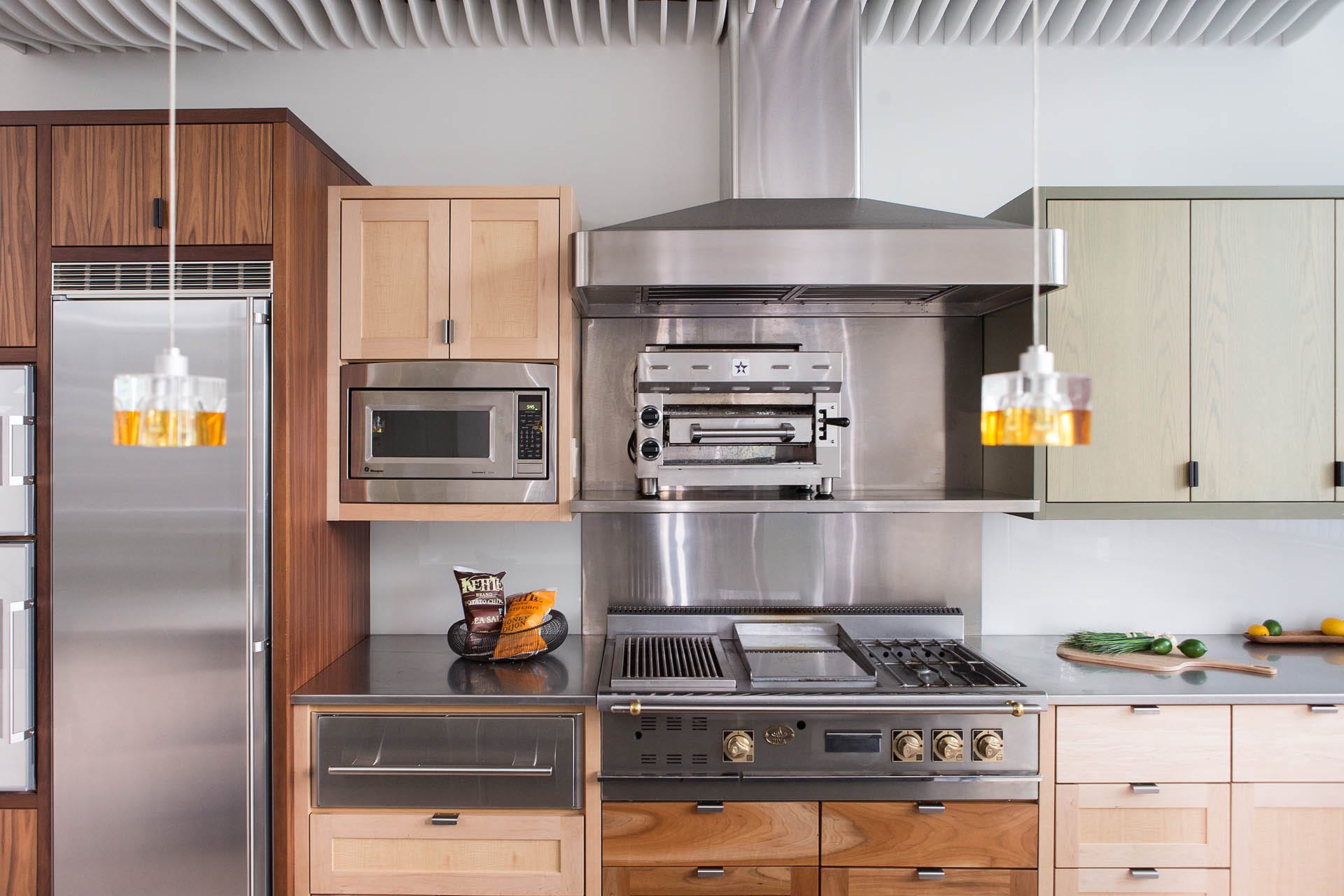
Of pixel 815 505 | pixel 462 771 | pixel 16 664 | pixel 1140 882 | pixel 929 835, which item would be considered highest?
pixel 815 505

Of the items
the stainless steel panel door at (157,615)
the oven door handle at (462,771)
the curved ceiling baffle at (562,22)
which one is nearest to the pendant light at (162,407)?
the stainless steel panel door at (157,615)

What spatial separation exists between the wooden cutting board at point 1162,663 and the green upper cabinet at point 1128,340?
0.47m

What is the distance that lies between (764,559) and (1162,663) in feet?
3.94

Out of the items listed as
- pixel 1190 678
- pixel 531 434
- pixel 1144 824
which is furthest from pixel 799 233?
pixel 1144 824

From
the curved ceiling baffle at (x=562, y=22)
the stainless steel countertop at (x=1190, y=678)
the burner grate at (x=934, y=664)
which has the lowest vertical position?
the stainless steel countertop at (x=1190, y=678)

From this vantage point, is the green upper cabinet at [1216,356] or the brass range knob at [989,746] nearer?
the brass range knob at [989,746]

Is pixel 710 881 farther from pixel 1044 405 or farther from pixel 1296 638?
pixel 1296 638

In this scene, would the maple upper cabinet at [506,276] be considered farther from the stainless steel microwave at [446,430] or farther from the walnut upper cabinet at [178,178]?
the walnut upper cabinet at [178,178]

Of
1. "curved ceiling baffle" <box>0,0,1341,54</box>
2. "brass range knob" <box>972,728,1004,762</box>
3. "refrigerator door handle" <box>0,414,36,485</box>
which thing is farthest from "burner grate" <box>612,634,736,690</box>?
"curved ceiling baffle" <box>0,0,1341,54</box>

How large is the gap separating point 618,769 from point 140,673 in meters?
1.23

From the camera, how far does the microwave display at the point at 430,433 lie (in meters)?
2.35

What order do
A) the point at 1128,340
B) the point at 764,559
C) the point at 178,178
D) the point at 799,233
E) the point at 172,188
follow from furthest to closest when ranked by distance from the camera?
the point at 764,559 → the point at 1128,340 → the point at 799,233 → the point at 178,178 → the point at 172,188

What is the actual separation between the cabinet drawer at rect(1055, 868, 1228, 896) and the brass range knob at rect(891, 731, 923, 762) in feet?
1.57

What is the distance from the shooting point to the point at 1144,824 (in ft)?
6.96
